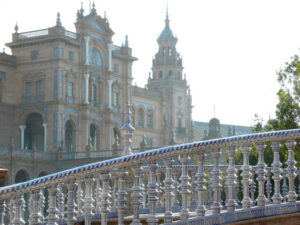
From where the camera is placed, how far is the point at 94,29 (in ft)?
181

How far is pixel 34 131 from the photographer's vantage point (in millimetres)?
54844

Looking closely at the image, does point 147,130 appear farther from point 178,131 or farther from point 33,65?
point 33,65

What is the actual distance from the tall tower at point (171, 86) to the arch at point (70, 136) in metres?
19.1

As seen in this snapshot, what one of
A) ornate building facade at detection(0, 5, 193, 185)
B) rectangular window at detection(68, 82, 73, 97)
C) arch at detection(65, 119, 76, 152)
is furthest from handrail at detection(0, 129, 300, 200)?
rectangular window at detection(68, 82, 73, 97)

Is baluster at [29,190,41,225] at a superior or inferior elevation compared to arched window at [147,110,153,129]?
inferior

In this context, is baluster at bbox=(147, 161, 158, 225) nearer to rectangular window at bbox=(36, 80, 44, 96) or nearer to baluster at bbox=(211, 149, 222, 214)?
baluster at bbox=(211, 149, 222, 214)

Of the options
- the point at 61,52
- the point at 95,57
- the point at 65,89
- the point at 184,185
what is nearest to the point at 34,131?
the point at 65,89

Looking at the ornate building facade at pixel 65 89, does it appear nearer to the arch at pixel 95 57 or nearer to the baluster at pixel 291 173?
the arch at pixel 95 57

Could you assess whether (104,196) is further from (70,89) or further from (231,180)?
(70,89)

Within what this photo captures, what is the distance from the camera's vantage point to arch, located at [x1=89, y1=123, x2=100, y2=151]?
55.0m

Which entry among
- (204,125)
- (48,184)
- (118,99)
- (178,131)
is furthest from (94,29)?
(48,184)

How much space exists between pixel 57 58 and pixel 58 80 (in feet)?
5.40

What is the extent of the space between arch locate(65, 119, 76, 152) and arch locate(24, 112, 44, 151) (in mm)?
1977

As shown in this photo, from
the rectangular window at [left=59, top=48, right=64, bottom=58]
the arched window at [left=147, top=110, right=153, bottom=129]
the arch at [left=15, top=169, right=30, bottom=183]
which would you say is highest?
the rectangular window at [left=59, top=48, right=64, bottom=58]
